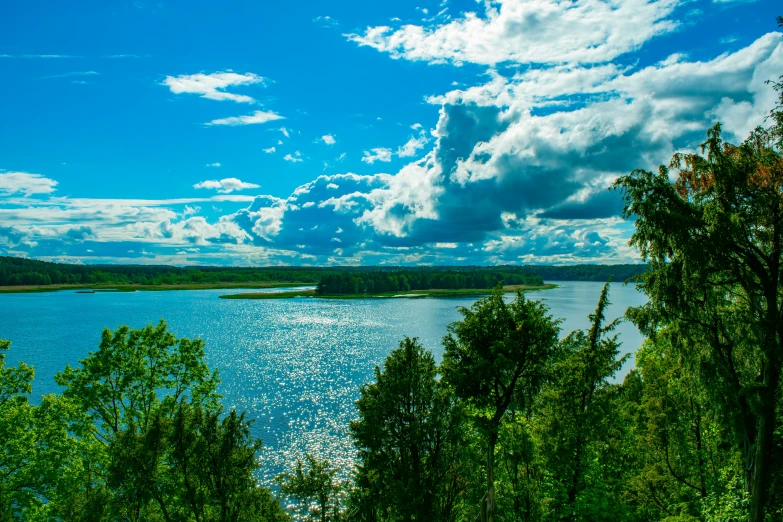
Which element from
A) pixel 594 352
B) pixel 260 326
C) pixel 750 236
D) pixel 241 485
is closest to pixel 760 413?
pixel 750 236

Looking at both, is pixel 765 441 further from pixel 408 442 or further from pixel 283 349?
pixel 283 349

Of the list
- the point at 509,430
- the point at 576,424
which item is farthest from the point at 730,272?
the point at 509,430

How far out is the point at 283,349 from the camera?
3054 inches

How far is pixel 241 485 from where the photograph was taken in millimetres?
18641

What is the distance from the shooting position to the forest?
12680mm

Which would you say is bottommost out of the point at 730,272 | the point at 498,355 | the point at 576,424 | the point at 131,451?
the point at 131,451

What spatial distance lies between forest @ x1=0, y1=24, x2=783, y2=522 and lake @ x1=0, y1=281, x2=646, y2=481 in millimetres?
15650

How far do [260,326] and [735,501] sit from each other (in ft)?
322

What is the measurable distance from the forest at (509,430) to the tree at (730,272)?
0.20ft

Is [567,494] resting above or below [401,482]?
below

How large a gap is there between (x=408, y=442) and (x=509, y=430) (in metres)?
5.39

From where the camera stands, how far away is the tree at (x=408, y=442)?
61.8 feet

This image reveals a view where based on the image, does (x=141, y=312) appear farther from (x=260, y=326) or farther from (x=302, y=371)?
(x=302, y=371)

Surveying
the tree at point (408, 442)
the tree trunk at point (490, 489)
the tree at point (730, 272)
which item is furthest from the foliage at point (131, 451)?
the tree at point (730, 272)
